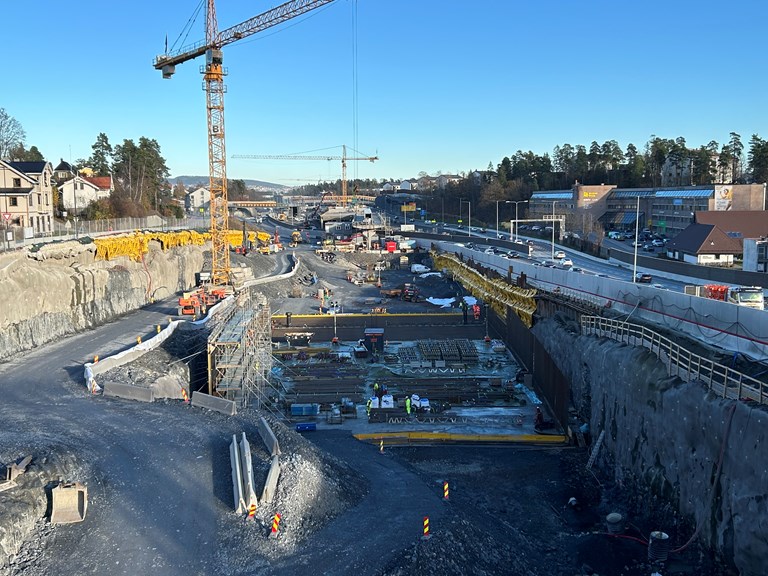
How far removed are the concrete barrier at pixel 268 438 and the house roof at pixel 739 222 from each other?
1699 inches

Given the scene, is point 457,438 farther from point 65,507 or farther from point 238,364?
point 65,507

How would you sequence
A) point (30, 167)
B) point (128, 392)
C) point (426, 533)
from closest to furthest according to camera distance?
point (426, 533) < point (128, 392) < point (30, 167)

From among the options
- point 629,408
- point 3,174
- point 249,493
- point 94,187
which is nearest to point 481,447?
point 629,408

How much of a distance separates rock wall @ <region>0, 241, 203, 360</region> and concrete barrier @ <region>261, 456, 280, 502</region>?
16.1 metres

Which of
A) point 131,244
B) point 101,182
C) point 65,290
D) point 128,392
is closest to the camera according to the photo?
point 128,392

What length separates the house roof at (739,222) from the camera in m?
49.4

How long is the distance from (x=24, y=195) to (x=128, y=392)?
1440 inches

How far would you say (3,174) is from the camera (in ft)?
164

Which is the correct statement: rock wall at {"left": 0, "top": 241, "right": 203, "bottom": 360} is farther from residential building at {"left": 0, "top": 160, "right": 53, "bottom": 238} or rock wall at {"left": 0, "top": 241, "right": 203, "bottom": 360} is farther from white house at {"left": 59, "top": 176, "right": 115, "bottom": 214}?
white house at {"left": 59, "top": 176, "right": 115, "bottom": 214}

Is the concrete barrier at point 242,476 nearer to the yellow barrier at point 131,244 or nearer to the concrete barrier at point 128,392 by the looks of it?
the concrete barrier at point 128,392

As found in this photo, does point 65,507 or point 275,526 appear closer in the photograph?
point 275,526

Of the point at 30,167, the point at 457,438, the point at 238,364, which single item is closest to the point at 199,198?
the point at 30,167

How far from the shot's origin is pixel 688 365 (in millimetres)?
16391

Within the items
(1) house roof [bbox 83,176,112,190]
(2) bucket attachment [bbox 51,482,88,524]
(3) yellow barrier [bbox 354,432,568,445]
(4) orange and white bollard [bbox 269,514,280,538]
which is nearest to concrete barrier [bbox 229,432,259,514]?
(4) orange and white bollard [bbox 269,514,280,538]
